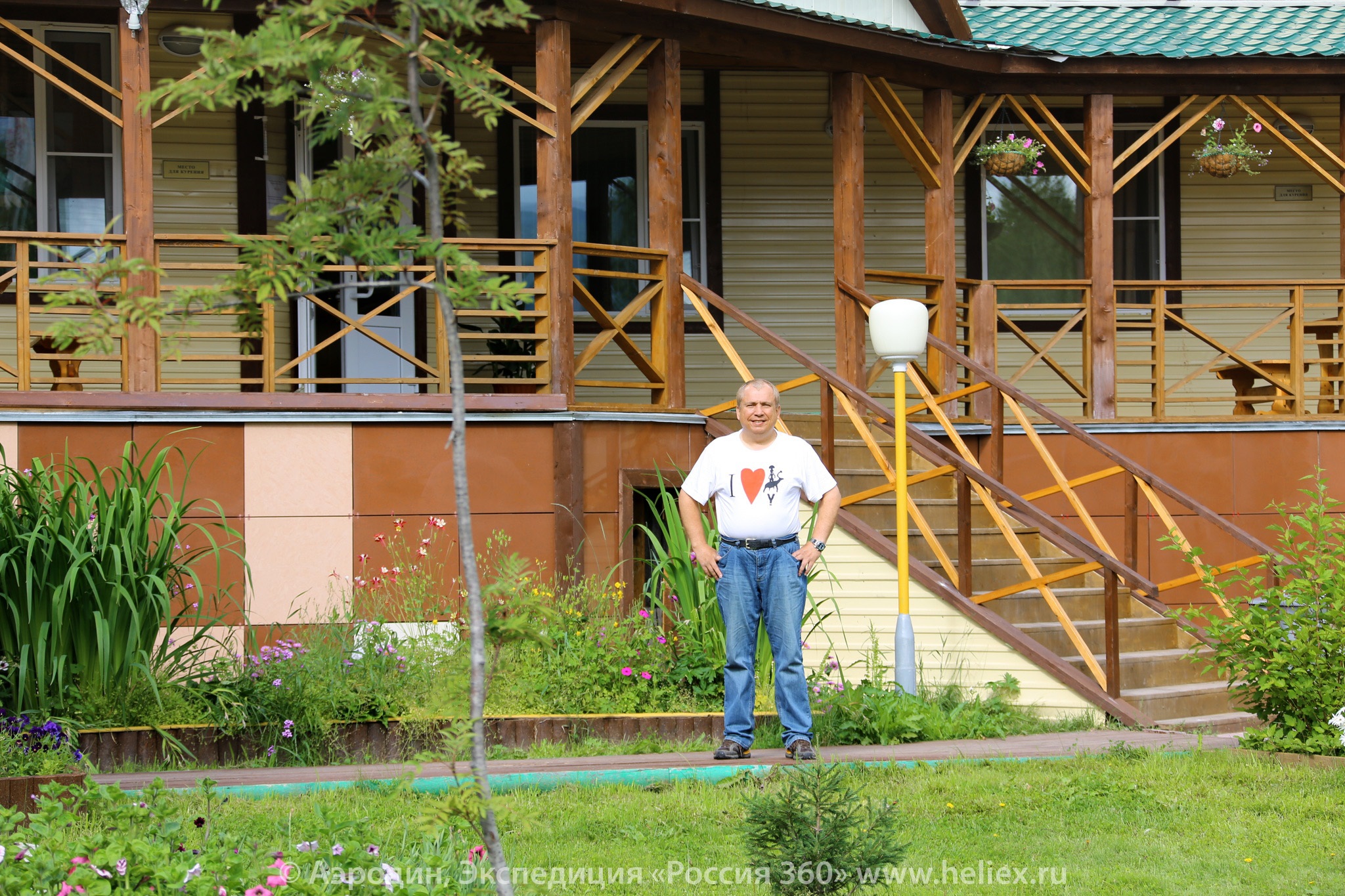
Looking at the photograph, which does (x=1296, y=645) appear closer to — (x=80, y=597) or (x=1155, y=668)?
(x=1155, y=668)

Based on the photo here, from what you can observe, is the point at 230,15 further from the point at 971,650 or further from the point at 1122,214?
the point at 1122,214

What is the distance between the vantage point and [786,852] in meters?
3.43

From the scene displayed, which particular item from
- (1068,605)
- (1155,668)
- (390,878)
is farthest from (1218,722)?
(390,878)

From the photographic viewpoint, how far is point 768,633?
561cm

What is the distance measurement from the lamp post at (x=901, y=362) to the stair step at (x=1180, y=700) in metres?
1.46

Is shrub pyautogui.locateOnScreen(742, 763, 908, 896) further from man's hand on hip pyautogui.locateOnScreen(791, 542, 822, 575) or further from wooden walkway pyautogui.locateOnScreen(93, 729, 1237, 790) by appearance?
man's hand on hip pyautogui.locateOnScreen(791, 542, 822, 575)

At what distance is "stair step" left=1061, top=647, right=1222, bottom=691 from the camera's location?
25.2 ft

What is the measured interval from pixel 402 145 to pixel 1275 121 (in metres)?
12.0

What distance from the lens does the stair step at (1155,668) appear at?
769 centimetres

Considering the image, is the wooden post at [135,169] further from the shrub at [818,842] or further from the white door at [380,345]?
the shrub at [818,842]

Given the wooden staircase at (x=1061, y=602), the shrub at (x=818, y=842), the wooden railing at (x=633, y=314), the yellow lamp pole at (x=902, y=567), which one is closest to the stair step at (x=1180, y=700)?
the wooden staircase at (x=1061, y=602)

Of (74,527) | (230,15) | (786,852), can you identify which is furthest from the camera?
(230,15)

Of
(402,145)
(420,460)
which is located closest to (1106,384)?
(420,460)

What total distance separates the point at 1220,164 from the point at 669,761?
27.5 feet
